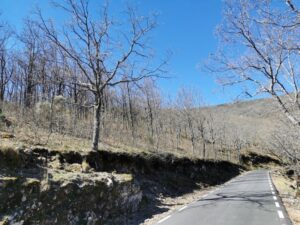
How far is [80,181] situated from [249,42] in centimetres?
750

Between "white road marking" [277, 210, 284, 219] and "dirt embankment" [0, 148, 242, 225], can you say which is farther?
"white road marking" [277, 210, 284, 219]

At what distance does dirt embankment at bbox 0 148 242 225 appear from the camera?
24.3 ft

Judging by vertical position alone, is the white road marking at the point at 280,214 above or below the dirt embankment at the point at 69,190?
below

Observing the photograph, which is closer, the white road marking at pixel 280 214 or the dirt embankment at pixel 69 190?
the dirt embankment at pixel 69 190

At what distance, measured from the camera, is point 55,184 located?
28.2ft

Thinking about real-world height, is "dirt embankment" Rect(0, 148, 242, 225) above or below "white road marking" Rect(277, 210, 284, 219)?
above

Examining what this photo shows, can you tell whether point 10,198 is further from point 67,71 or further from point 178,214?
point 67,71

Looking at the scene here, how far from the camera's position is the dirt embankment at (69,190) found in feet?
24.3

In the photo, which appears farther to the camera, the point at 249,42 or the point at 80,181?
the point at 249,42

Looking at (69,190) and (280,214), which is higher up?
(69,190)

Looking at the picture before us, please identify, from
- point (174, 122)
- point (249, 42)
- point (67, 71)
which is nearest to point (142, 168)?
point (67, 71)

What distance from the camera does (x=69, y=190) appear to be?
8969 millimetres

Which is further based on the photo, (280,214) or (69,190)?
(280,214)

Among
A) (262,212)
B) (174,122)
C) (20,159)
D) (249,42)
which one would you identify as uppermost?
(174,122)
